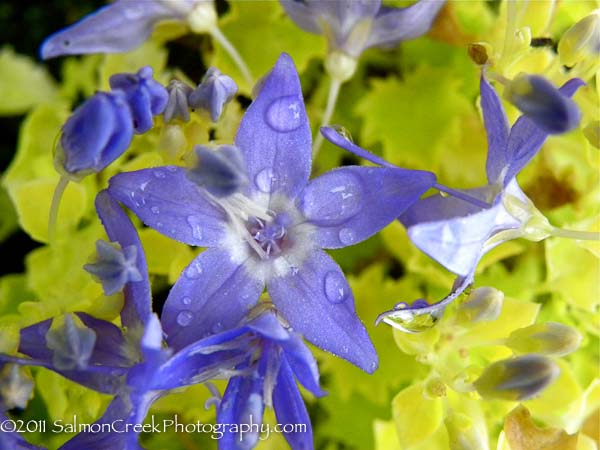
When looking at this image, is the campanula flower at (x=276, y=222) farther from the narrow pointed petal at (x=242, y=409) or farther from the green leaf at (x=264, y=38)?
the green leaf at (x=264, y=38)

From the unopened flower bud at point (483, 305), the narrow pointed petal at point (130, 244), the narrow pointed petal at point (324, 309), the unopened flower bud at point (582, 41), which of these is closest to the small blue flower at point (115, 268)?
the narrow pointed petal at point (130, 244)

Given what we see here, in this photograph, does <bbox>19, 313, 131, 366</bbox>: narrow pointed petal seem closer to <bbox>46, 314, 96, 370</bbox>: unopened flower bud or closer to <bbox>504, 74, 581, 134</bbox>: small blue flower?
<bbox>46, 314, 96, 370</bbox>: unopened flower bud

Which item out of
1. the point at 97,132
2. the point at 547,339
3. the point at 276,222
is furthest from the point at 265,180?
the point at 547,339

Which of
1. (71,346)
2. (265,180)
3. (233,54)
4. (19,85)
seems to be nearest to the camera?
(71,346)

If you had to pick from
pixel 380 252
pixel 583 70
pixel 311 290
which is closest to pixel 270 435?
pixel 311 290

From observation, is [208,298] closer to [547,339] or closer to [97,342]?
[97,342]

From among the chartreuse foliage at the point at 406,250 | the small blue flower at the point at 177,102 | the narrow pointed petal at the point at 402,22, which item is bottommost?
the chartreuse foliage at the point at 406,250

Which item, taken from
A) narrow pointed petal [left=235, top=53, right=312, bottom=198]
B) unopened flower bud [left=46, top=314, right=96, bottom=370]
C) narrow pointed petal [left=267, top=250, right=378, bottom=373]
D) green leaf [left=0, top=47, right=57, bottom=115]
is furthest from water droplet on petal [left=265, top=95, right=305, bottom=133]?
green leaf [left=0, top=47, right=57, bottom=115]
